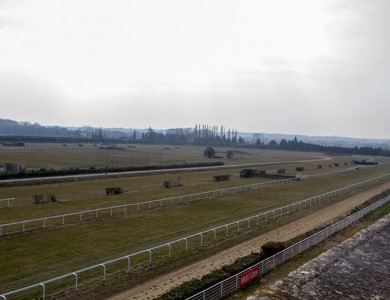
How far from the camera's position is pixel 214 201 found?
35.2 meters

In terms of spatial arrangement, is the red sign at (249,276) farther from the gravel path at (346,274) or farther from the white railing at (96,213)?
the white railing at (96,213)

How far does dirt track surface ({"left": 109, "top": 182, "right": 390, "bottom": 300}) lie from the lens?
49.1ft

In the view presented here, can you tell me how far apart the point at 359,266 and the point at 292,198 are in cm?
1854

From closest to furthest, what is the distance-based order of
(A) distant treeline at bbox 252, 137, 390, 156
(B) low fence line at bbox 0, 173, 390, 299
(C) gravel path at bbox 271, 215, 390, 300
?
(C) gravel path at bbox 271, 215, 390, 300, (B) low fence line at bbox 0, 173, 390, 299, (A) distant treeline at bbox 252, 137, 390, 156

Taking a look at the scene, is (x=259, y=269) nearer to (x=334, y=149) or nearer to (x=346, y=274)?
(x=346, y=274)

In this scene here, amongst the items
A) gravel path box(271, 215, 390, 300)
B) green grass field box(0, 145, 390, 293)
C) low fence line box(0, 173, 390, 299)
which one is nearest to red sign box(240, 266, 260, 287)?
gravel path box(271, 215, 390, 300)

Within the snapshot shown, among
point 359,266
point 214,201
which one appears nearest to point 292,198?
point 214,201

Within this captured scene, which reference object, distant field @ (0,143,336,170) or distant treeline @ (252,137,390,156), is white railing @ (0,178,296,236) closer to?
distant field @ (0,143,336,170)

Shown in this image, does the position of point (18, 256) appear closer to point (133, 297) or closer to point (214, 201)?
point (133, 297)

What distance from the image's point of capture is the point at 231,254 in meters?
20.2

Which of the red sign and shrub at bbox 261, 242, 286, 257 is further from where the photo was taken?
shrub at bbox 261, 242, 286, 257

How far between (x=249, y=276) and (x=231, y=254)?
12.0ft

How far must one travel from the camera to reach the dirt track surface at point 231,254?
14953mm

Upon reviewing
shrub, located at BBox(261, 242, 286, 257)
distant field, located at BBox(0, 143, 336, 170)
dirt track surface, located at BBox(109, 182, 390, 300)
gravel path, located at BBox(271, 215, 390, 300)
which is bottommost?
gravel path, located at BBox(271, 215, 390, 300)
